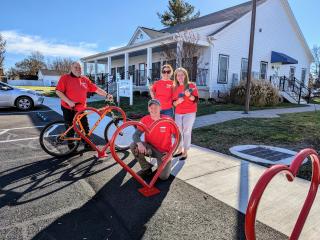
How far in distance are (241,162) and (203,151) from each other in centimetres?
92

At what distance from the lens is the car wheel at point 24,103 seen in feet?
40.3

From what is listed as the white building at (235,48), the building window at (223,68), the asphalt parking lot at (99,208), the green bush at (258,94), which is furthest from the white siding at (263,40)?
the asphalt parking lot at (99,208)

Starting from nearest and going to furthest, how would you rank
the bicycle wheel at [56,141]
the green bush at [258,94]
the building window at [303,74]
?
1. the bicycle wheel at [56,141]
2. the green bush at [258,94]
3. the building window at [303,74]

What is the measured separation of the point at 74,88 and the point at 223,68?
43.0 feet

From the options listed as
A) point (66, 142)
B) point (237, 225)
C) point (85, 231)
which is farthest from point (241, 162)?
point (66, 142)

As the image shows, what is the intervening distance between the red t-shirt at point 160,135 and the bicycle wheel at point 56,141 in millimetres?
1963

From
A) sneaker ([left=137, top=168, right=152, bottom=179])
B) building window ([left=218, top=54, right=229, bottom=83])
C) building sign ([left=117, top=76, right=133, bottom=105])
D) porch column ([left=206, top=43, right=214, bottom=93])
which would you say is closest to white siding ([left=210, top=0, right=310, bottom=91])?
porch column ([left=206, top=43, right=214, bottom=93])

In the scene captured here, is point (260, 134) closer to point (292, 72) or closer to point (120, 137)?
→ point (120, 137)

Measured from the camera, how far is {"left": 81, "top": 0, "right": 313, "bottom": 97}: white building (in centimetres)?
1602

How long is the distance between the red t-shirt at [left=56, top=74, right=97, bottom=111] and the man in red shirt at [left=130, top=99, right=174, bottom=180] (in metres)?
1.78

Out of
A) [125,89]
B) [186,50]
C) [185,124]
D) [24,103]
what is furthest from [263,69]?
[185,124]

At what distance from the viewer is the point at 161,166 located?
12.5 ft

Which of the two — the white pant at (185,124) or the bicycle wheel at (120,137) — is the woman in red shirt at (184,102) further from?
the bicycle wheel at (120,137)

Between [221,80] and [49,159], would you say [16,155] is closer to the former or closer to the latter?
[49,159]
